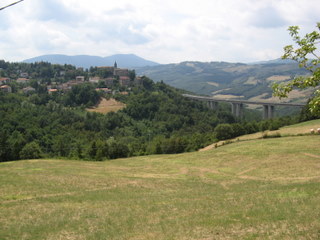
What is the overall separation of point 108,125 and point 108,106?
30.6 meters

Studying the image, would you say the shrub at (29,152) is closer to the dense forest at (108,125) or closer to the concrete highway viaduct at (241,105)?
the dense forest at (108,125)

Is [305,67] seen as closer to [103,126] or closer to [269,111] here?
[103,126]

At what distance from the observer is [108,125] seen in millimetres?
122750

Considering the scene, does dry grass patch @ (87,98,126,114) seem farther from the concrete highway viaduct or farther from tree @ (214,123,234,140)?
tree @ (214,123,234,140)

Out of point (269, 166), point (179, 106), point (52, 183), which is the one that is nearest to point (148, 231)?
point (52, 183)

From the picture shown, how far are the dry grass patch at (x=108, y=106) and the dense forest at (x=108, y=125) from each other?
3261 millimetres

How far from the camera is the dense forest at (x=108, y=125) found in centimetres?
7856

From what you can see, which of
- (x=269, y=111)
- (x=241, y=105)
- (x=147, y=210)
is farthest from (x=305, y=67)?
(x=241, y=105)

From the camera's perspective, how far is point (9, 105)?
11488cm

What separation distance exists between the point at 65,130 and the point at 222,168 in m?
75.4

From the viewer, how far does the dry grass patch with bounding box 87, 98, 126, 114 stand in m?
143

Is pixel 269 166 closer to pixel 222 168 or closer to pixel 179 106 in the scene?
pixel 222 168

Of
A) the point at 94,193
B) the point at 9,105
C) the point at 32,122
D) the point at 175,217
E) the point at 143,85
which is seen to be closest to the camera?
the point at 175,217

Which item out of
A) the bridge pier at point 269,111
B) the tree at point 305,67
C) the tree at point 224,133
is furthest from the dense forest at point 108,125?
the tree at point 305,67
